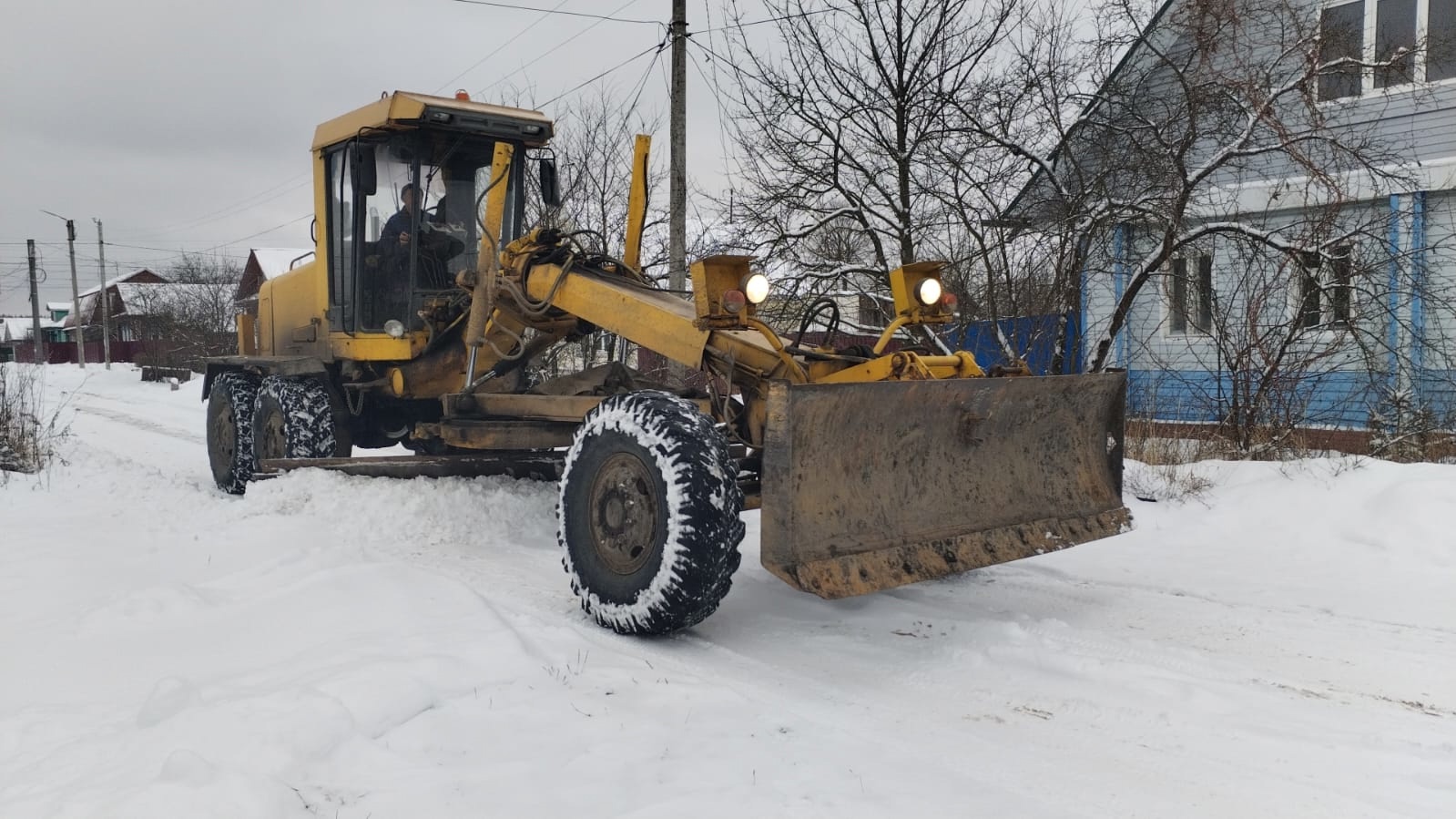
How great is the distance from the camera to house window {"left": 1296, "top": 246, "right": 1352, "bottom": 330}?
8781 millimetres

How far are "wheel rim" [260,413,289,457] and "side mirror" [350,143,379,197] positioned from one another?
72.3 inches

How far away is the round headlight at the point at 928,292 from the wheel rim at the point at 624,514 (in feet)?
5.25

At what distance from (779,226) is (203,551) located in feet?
20.4

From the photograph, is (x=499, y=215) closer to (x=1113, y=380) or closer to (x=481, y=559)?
(x=481, y=559)

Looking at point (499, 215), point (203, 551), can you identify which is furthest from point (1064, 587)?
point (203, 551)

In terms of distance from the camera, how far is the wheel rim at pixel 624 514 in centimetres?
432

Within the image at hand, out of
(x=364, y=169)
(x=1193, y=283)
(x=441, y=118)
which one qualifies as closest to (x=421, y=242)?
(x=364, y=169)

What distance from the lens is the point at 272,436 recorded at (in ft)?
25.9

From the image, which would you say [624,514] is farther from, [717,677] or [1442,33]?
[1442,33]

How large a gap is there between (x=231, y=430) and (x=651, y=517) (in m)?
5.99

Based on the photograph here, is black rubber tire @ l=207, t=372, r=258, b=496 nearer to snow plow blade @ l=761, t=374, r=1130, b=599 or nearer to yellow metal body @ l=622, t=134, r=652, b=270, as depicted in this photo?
yellow metal body @ l=622, t=134, r=652, b=270

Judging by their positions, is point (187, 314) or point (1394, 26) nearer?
point (1394, 26)

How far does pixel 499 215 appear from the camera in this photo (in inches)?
273

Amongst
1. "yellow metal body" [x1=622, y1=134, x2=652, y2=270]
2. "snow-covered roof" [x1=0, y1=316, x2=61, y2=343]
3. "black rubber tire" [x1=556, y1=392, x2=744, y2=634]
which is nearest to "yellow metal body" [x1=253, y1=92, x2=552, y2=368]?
"yellow metal body" [x1=622, y1=134, x2=652, y2=270]
